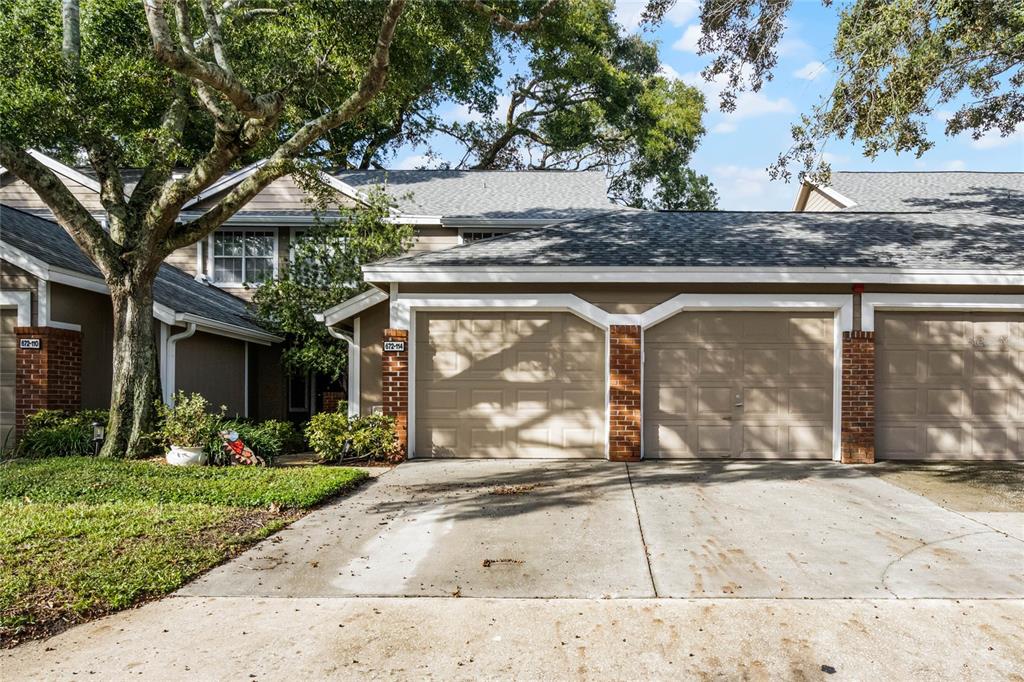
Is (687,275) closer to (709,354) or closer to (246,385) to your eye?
(709,354)

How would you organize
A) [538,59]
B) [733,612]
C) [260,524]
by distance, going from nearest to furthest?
[733,612], [260,524], [538,59]

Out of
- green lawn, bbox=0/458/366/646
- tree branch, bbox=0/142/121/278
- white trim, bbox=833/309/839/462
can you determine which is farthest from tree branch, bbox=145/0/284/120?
white trim, bbox=833/309/839/462

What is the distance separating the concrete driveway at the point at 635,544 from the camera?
A: 5031 millimetres

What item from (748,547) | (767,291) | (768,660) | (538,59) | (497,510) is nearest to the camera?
(768,660)

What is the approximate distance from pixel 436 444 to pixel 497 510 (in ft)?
12.3

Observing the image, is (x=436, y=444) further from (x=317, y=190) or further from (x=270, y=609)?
(x=270, y=609)

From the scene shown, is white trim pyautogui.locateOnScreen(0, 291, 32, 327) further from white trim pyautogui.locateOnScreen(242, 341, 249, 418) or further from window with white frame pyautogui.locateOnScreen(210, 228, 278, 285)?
window with white frame pyautogui.locateOnScreen(210, 228, 278, 285)

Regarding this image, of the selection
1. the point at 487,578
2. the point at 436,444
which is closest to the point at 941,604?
the point at 487,578

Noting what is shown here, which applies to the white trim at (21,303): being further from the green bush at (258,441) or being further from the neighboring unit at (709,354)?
the neighboring unit at (709,354)

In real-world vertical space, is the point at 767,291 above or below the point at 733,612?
above

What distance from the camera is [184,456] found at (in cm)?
984

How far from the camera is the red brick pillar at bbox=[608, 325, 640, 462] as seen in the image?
10.5m

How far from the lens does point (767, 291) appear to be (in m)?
10.6

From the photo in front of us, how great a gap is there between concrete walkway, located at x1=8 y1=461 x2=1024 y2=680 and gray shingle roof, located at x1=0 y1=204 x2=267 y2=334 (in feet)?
23.8
